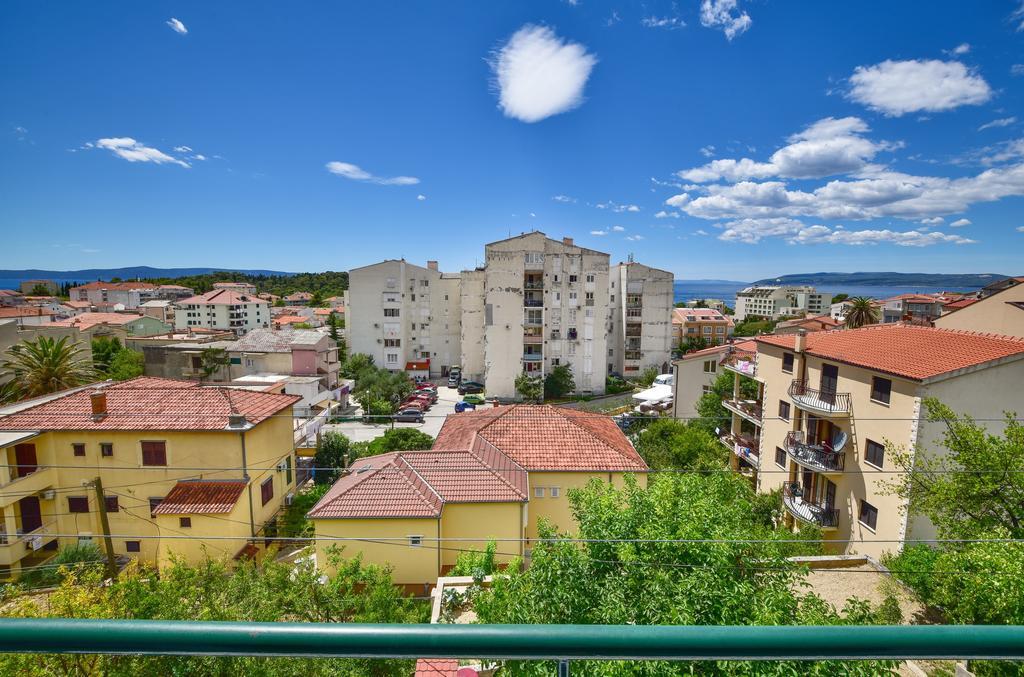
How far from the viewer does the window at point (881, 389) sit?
1533cm

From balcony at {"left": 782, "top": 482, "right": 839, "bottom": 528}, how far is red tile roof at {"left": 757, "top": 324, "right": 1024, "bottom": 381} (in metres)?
5.61

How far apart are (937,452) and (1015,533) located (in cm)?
547

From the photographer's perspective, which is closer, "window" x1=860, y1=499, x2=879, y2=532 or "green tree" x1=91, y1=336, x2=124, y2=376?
"window" x1=860, y1=499, x2=879, y2=532

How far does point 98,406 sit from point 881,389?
1053 inches

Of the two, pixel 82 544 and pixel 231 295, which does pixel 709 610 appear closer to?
pixel 82 544

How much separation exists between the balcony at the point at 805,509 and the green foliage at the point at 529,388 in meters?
25.4

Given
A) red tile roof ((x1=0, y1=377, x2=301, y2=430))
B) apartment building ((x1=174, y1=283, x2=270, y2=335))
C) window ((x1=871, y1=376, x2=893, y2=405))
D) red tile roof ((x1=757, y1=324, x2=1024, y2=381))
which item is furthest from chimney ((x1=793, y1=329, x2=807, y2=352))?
apartment building ((x1=174, y1=283, x2=270, y2=335))

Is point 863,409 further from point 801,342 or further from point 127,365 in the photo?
point 127,365

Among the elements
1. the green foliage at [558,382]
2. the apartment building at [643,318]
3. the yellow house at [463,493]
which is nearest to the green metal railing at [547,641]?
the yellow house at [463,493]

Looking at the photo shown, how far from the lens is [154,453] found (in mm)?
16828

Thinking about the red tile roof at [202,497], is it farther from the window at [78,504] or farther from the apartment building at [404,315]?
the apartment building at [404,315]

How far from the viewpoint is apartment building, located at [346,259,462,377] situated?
51.7 meters

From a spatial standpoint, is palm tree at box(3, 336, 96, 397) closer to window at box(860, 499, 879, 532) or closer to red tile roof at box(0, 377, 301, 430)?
red tile roof at box(0, 377, 301, 430)

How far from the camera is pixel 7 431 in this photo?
16109 millimetres
